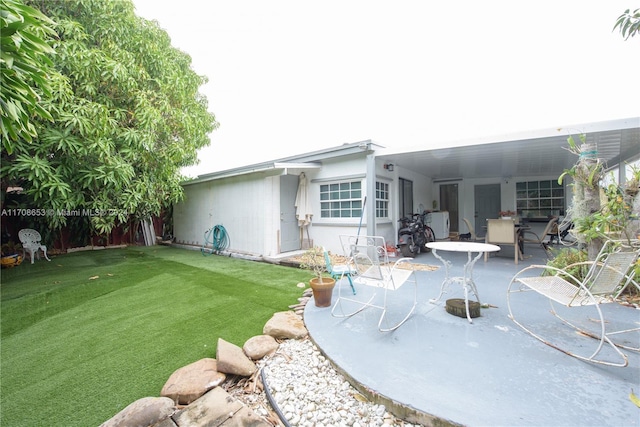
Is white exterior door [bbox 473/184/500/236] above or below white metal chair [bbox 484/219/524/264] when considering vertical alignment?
above

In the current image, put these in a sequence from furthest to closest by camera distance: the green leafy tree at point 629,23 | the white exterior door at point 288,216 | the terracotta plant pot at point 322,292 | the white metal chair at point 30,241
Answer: the white metal chair at point 30,241 < the white exterior door at point 288,216 < the terracotta plant pot at point 322,292 < the green leafy tree at point 629,23

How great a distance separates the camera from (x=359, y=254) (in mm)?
3084

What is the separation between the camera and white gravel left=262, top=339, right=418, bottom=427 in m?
1.73

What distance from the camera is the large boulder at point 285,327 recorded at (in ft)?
9.39

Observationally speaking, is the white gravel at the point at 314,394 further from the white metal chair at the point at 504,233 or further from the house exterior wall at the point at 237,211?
the white metal chair at the point at 504,233

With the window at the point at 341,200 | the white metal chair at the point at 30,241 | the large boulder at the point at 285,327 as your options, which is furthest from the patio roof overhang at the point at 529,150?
the white metal chair at the point at 30,241

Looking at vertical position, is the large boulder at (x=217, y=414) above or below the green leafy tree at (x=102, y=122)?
below

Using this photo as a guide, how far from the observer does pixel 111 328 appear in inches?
127

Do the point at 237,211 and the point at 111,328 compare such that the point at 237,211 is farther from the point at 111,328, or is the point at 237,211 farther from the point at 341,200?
the point at 111,328

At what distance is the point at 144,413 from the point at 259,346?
40.4 inches

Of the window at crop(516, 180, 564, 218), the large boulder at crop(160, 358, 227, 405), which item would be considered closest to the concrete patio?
the large boulder at crop(160, 358, 227, 405)

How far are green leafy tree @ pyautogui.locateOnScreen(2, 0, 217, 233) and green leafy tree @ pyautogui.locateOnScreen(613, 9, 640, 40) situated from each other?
24.6 ft

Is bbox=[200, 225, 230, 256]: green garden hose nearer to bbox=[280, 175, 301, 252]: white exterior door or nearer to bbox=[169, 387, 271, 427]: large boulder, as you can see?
bbox=[280, 175, 301, 252]: white exterior door

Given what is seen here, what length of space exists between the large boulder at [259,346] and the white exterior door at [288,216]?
15.4 feet
